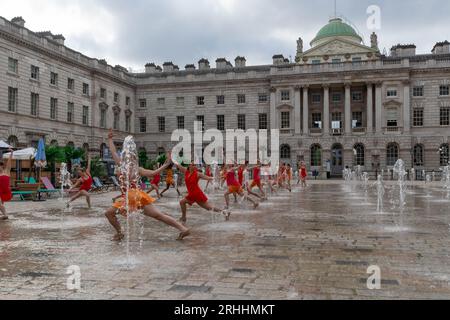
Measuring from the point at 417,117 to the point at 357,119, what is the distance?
7.16 meters

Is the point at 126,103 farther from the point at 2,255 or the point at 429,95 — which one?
the point at 2,255

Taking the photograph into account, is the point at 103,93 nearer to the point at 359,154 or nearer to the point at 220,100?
the point at 220,100

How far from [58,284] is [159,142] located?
5717 centimetres

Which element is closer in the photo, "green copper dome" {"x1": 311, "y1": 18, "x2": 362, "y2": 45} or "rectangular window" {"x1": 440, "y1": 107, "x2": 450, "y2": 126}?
"rectangular window" {"x1": 440, "y1": 107, "x2": 450, "y2": 126}

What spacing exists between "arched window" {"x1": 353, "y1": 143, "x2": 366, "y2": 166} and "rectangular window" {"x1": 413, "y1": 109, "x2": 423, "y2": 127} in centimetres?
681

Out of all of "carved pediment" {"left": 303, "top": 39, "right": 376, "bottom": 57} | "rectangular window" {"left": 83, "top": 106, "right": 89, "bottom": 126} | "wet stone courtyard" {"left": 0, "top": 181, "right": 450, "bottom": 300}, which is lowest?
"wet stone courtyard" {"left": 0, "top": 181, "right": 450, "bottom": 300}

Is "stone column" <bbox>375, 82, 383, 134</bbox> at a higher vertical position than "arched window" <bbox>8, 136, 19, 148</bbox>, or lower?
higher

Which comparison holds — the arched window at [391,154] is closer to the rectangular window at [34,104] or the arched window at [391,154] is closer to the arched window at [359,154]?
the arched window at [359,154]

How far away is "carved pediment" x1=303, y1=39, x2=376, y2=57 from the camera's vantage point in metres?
58.8

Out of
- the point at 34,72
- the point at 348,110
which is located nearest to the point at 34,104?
the point at 34,72

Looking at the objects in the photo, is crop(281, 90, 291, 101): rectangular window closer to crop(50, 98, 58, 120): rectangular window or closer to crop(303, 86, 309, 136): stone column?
crop(303, 86, 309, 136): stone column

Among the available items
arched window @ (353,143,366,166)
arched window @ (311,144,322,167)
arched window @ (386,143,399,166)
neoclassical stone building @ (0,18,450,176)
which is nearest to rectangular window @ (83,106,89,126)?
neoclassical stone building @ (0,18,450,176)

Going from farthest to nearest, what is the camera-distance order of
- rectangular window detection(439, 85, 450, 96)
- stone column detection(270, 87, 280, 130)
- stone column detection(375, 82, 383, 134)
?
stone column detection(270, 87, 280, 130)
stone column detection(375, 82, 383, 134)
rectangular window detection(439, 85, 450, 96)

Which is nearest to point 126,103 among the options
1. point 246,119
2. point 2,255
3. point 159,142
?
point 159,142
